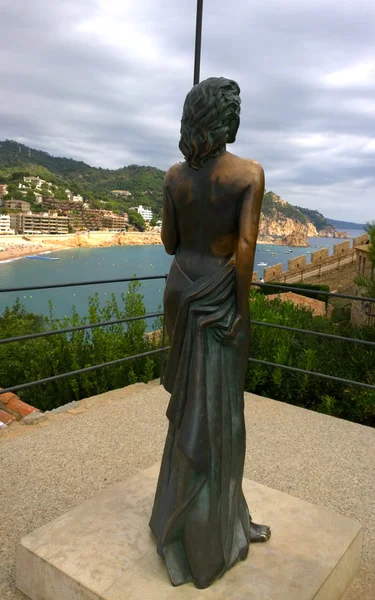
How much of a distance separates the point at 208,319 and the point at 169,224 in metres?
0.47

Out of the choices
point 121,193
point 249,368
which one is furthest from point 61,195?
point 249,368

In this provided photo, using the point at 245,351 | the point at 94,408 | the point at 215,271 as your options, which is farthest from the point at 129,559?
the point at 94,408

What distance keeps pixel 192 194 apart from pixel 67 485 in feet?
7.81

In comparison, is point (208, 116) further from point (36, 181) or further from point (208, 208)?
point (36, 181)

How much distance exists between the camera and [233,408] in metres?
2.16

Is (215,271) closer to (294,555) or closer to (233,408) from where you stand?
(233,408)

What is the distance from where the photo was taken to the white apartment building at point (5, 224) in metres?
60.1

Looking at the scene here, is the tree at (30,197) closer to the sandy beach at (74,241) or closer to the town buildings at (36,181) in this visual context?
the town buildings at (36,181)

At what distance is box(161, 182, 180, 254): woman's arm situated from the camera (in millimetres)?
2141

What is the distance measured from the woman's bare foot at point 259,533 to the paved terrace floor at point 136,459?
0.52 meters

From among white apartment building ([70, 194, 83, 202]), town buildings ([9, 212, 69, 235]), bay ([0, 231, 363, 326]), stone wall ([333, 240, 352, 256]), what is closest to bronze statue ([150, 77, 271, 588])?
stone wall ([333, 240, 352, 256])

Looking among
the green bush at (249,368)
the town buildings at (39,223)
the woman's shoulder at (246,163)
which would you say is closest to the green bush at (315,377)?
the green bush at (249,368)

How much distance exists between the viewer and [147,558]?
7.52ft

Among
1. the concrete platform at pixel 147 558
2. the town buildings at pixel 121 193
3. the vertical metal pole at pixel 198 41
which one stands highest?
the town buildings at pixel 121 193
